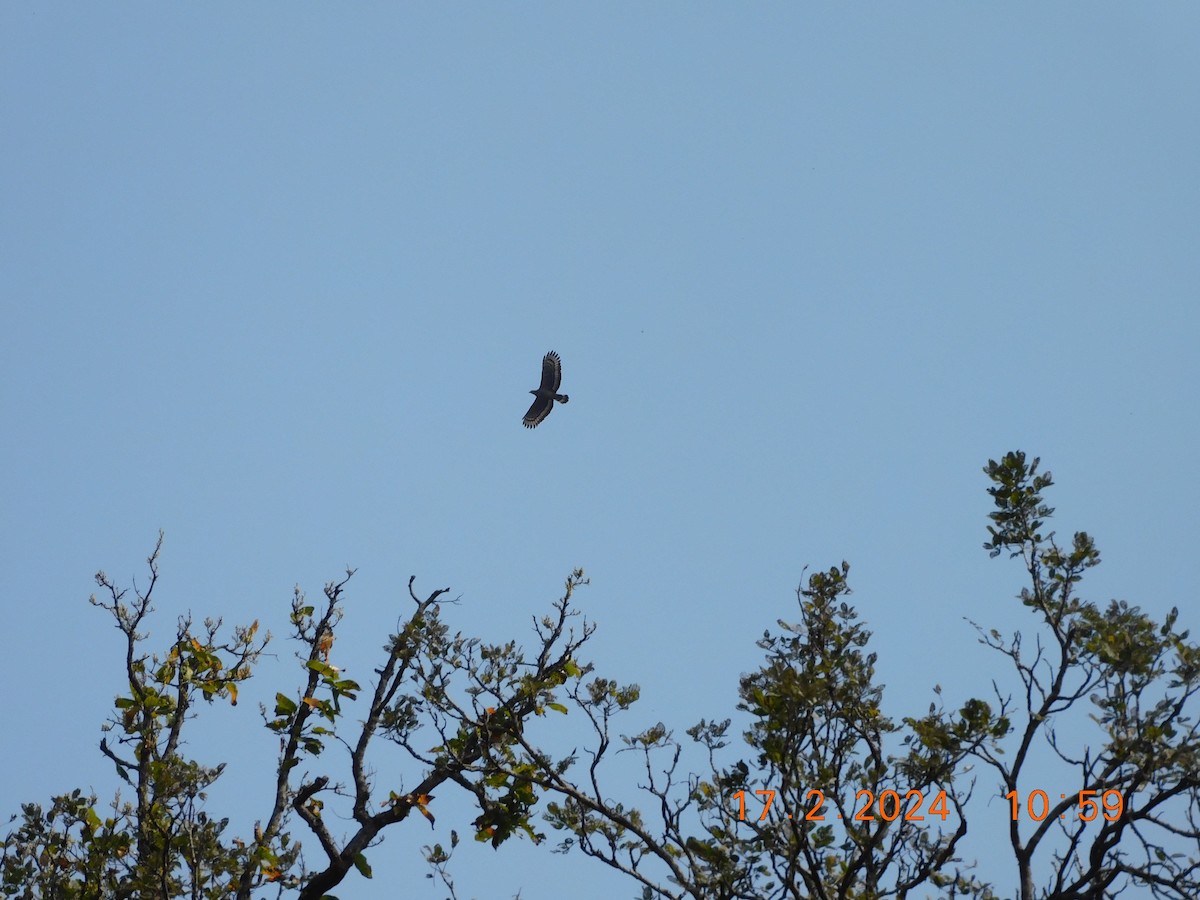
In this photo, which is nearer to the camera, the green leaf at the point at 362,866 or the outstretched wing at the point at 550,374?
the green leaf at the point at 362,866

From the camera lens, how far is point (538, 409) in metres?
21.1

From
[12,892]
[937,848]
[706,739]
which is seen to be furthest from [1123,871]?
[12,892]

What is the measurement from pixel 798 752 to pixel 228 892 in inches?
193

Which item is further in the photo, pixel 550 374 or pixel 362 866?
pixel 550 374

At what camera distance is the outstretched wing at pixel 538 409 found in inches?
829

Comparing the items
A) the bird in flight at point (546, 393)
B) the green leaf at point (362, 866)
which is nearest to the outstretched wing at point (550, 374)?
the bird in flight at point (546, 393)

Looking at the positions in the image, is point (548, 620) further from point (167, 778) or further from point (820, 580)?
point (167, 778)

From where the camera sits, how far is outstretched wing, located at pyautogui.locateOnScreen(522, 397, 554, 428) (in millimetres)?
21062
